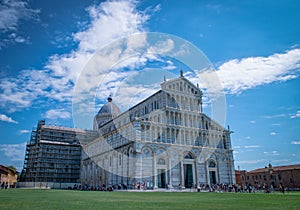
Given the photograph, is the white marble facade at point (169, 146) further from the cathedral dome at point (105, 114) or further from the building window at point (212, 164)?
the cathedral dome at point (105, 114)

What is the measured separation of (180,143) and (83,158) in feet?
94.2

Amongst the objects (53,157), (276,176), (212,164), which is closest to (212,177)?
(212,164)

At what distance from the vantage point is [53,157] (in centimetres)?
5922

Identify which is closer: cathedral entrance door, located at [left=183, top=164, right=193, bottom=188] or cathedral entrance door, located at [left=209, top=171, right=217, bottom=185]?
cathedral entrance door, located at [left=183, top=164, right=193, bottom=188]

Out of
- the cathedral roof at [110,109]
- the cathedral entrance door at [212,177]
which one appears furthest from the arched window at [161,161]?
the cathedral roof at [110,109]

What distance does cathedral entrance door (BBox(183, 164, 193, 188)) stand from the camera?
37.8 meters

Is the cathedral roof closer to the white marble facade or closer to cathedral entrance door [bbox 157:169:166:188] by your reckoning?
the white marble facade

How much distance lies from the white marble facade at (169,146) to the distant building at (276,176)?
54.2 ft

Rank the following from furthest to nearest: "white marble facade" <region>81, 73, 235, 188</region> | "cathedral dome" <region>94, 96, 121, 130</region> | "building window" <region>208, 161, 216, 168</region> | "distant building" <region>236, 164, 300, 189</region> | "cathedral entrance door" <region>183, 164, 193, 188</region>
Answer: "cathedral dome" <region>94, 96, 121, 130</region> < "distant building" <region>236, 164, 300, 189</region> < "building window" <region>208, 161, 216, 168</region> < "cathedral entrance door" <region>183, 164, 193, 188</region> < "white marble facade" <region>81, 73, 235, 188</region>

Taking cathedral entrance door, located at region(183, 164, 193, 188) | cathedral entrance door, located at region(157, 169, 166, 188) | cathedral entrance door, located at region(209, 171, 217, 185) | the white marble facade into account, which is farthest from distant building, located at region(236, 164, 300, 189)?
cathedral entrance door, located at region(157, 169, 166, 188)

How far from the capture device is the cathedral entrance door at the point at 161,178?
115 feet

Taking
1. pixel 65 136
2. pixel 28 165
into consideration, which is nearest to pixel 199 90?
pixel 65 136

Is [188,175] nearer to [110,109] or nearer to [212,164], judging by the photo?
[212,164]

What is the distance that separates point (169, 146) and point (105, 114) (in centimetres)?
3151
